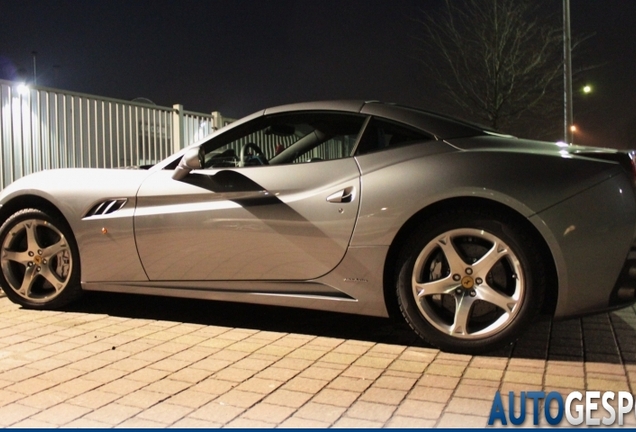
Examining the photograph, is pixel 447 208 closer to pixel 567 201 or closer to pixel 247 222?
pixel 567 201

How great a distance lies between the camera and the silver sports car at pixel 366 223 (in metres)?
3.37

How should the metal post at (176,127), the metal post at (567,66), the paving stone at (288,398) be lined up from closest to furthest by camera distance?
the paving stone at (288,398) < the metal post at (176,127) < the metal post at (567,66)

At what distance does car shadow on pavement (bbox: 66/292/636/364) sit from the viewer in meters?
3.68

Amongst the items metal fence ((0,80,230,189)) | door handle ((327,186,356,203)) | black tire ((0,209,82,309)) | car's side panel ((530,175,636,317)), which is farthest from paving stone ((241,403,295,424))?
metal fence ((0,80,230,189))

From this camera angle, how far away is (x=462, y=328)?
11.6 ft

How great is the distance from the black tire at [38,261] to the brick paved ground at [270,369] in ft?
0.52

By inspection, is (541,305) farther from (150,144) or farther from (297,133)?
(150,144)

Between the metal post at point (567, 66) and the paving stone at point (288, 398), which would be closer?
the paving stone at point (288, 398)

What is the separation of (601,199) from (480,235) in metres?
0.65

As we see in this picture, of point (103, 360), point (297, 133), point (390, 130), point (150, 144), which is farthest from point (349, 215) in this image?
point (150, 144)

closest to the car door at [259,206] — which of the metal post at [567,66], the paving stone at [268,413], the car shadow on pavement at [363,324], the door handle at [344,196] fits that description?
the door handle at [344,196]

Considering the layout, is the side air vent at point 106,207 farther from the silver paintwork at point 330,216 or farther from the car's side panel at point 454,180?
the car's side panel at point 454,180

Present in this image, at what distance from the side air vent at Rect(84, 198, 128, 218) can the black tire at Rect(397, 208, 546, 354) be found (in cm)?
201

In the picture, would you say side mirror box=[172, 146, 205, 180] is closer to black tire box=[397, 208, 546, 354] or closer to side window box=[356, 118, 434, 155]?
side window box=[356, 118, 434, 155]
